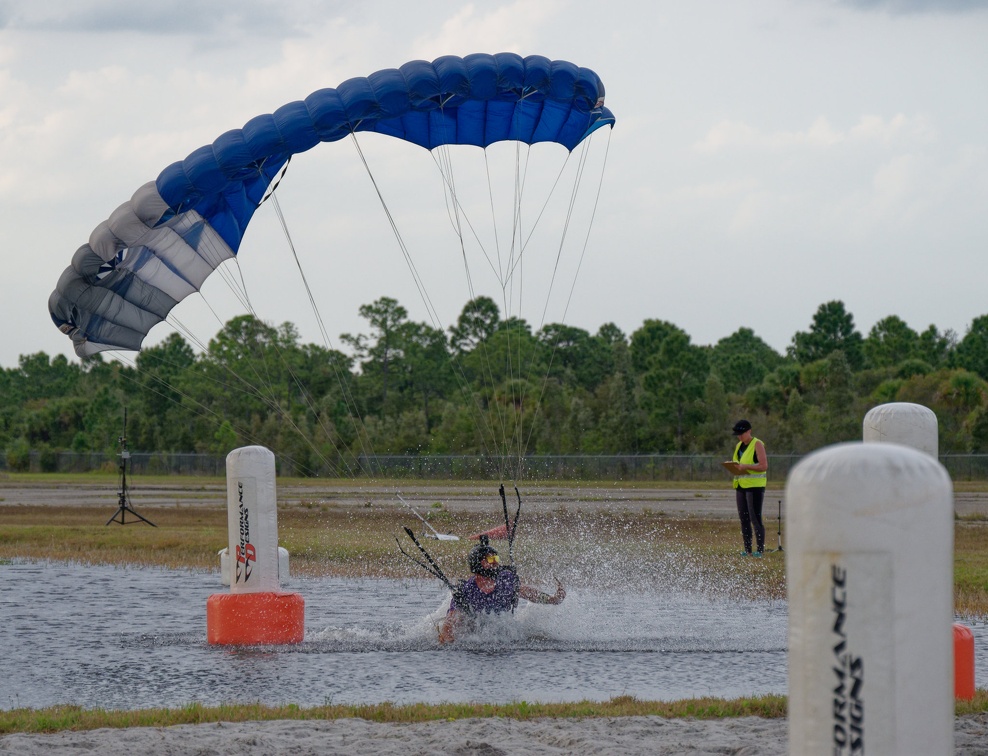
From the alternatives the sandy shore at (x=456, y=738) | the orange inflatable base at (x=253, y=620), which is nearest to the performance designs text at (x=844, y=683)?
the sandy shore at (x=456, y=738)

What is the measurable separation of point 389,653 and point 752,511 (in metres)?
6.88

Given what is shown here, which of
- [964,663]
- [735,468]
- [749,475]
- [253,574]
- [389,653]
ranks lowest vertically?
[389,653]

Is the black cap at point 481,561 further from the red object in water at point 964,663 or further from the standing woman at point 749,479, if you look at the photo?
the standing woman at point 749,479

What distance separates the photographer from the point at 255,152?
11438 mm

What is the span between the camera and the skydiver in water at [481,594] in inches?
409

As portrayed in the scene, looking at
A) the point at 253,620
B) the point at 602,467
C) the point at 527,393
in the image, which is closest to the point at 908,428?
the point at 253,620

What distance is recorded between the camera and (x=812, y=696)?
3.50 meters

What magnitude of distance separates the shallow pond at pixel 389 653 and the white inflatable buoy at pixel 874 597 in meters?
4.58

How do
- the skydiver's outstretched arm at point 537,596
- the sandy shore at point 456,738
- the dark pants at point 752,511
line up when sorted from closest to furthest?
1. the sandy shore at point 456,738
2. the skydiver's outstretched arm at point 537,596
3. the dark pants at point 752,511

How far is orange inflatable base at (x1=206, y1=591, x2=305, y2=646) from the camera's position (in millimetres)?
10305

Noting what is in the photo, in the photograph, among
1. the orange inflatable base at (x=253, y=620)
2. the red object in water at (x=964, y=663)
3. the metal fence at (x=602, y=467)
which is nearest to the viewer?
the red object in water at (x=964, y=663)

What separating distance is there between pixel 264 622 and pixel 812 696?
297 inches

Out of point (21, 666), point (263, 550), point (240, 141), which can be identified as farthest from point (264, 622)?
point (240, 141)

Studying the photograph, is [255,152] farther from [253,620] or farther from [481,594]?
[481,594]
